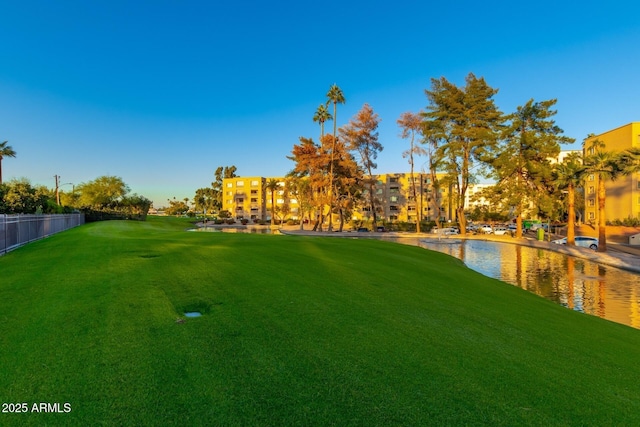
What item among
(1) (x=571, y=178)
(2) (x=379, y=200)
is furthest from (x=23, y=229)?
(2) (x=379, y=200)

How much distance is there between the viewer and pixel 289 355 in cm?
530

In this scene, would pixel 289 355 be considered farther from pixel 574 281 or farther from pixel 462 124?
pixel 462 124

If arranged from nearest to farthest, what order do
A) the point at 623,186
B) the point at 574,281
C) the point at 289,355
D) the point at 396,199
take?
the point at 289,355 < the point at 574,281 < the point at 623,186 < the point at 396,199

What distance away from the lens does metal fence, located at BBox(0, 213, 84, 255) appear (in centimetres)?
1605

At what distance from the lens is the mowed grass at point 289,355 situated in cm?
402

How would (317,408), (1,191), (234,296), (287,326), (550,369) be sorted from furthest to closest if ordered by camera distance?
(1,191), (234,296), (287,326), (550,369), (317,408)

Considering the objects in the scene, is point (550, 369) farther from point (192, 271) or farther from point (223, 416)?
point (192, 271)

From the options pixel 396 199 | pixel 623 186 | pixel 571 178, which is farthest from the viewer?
pixel 396 199

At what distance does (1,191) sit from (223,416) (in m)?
39.3

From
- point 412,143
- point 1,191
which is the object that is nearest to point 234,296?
point 1,191

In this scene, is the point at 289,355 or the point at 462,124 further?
the point at 462,124

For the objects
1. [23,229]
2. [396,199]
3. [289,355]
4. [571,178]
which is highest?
[396,199]

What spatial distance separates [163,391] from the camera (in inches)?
165

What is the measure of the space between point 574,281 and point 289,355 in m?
20.3
